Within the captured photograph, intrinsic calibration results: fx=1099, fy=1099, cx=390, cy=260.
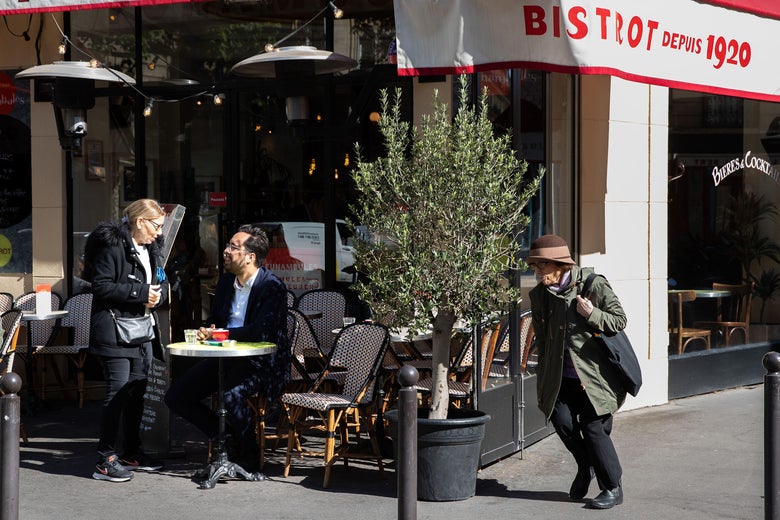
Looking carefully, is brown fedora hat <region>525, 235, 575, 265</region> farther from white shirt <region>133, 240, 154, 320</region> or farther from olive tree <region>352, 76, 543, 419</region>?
white shirt <region>133, 240, 154, 320</region>

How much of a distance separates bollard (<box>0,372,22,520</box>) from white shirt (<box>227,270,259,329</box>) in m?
2.41

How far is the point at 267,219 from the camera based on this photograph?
10203 millimetres

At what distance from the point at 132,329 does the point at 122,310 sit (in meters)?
0.15

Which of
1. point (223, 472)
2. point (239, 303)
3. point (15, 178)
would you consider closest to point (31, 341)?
point (15, 178)

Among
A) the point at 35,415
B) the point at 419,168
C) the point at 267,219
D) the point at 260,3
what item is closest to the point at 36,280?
the point at 35,415

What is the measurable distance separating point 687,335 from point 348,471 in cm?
412

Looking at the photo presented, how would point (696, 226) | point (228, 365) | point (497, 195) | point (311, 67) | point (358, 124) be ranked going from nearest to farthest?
point (497, 195) < point (228, 365) < point (311, 67) < point (358, 124) < point (696, 226)

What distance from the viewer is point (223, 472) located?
285 inches

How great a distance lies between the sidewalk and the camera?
21.5 ft

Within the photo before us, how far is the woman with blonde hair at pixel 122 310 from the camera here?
7.36m

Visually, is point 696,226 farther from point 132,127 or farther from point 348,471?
point 132,127

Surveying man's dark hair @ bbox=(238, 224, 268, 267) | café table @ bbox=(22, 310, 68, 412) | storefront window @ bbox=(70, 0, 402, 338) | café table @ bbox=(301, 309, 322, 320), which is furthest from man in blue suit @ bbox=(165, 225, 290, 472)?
storefront window @ bbox=(70, 0, 402, 338)

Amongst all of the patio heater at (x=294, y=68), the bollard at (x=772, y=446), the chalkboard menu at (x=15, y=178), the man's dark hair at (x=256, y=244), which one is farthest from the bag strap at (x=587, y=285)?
the chalkboard menu at (x=15, y=178)

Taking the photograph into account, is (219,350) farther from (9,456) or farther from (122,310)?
(9,456)
